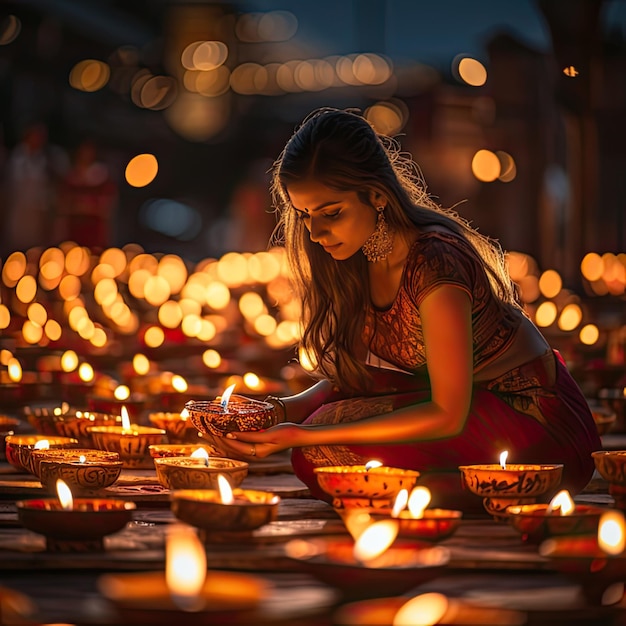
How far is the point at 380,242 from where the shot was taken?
12.7ft

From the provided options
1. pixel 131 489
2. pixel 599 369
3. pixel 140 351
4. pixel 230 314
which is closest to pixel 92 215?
pixel 230 314

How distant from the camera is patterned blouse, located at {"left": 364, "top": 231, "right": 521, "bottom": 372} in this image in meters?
3.69

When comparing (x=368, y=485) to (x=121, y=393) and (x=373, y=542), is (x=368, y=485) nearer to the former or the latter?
(x=373, y=542)

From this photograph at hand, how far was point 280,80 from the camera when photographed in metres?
33.7

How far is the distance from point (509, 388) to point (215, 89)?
29.7m

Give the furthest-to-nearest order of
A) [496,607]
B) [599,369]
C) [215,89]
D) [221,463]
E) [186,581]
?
[215,89], [599,369], [221,463], [496,607], [186,581]

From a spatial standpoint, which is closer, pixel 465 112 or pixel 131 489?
pixel 131 489

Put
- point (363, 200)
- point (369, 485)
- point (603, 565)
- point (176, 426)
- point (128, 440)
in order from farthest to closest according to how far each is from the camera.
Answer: point (176, 426)
point (128, 440)
point (363, 200)
point (369, 485)
point (603, 565)

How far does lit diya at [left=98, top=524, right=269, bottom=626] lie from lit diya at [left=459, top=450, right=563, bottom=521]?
1.13 metres

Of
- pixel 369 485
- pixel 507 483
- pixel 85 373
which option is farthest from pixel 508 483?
pixel 85 373

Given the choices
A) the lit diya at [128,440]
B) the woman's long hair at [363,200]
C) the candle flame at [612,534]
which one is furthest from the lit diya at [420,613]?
the lit diya at [128,440]

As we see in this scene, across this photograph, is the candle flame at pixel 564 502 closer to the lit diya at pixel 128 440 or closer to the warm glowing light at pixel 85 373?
the lit diya at pixel 128 440

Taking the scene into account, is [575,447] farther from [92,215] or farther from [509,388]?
[92,215]

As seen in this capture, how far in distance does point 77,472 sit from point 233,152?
27700mm
